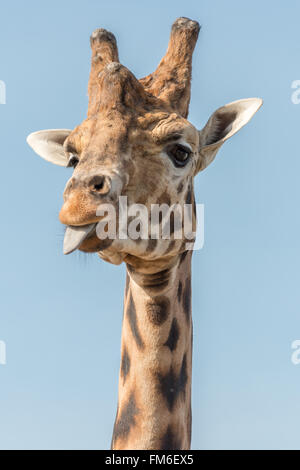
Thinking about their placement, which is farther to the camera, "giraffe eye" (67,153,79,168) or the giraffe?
"giraffe eye" (67,153,79,168)

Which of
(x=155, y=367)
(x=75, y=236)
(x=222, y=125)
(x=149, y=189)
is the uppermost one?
(x=222, y=125)

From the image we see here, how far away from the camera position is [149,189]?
6719mm

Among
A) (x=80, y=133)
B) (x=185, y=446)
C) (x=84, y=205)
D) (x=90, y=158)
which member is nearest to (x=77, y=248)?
(x=84, y=205)

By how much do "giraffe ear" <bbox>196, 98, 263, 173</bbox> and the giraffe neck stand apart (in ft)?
3.48

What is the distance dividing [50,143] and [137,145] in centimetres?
203

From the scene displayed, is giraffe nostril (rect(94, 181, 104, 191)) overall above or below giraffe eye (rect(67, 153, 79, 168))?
below

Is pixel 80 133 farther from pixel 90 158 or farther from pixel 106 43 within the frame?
pixel 106 43

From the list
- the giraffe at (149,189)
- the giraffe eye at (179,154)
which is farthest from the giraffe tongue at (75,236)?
the giraffe eye at (179,154)

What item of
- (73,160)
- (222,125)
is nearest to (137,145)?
(73,160)

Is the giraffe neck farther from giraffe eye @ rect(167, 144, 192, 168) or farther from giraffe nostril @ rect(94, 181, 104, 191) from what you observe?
giraffe nostril @ rect(94, 181, 104, 191)

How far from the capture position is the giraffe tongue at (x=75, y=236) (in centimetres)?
583

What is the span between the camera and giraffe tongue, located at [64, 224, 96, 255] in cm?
583

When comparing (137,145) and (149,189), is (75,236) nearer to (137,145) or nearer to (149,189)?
(149,189)

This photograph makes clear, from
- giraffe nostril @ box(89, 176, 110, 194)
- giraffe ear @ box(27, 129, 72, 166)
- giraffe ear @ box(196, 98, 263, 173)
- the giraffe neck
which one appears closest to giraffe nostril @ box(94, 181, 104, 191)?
giraffe nostril @ box(89, 176, 110, 194)
